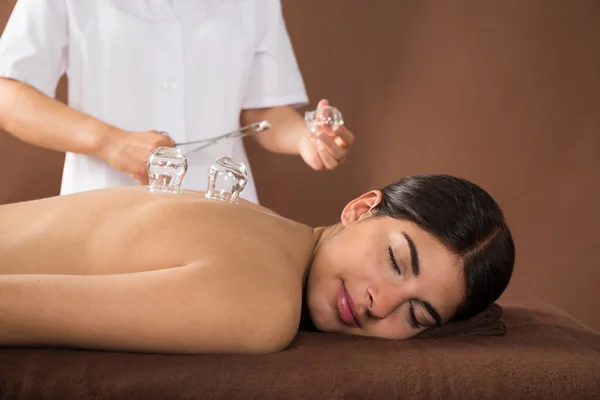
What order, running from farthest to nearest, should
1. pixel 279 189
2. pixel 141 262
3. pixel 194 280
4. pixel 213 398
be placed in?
1. pixel 279 189
2. pixel 141 262
3. pixel 194 280
4. pixel 213 398

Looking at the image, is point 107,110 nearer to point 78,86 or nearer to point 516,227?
point 78,86

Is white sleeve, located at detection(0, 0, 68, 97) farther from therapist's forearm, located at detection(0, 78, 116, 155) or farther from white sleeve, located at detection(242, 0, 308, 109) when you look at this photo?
white sleeve, located at detection(242, 0, 308, 109)

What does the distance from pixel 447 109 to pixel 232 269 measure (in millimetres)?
1595

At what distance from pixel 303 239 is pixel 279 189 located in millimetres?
1107

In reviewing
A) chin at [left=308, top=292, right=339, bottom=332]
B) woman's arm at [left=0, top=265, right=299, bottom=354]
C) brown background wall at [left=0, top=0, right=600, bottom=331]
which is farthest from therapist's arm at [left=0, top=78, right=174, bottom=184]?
brown background wall at [left=0, top=0, right=600, bottom=331]

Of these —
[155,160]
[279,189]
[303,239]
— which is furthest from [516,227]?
[155,160]

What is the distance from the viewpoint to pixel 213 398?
880 millimetres

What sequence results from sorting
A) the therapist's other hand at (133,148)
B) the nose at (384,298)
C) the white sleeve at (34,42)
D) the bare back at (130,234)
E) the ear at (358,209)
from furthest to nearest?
the white sleeve at (34,42)
the therapist's other hand at (133,148)
the ear at (358,209)
the nose at (384,298)
the bare back at (130,234)

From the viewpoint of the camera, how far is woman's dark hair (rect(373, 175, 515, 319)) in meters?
1.26

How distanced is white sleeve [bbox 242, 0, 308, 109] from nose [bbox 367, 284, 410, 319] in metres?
0.99

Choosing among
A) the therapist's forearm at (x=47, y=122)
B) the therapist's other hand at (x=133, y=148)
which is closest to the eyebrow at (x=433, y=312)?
the therapist's other hand at (x=133, y=148)

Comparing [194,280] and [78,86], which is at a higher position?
[78,86]

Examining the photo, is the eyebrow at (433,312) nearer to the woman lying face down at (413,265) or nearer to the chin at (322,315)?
the woman lying face down at (413,265)

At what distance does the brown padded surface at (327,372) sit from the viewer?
87 cm
